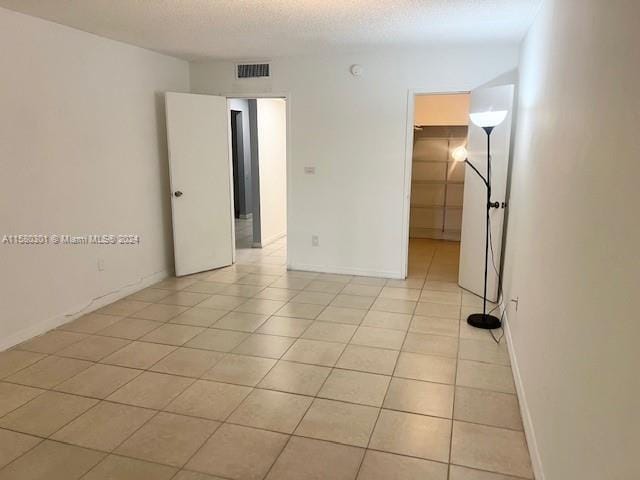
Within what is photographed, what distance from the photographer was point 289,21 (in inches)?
139

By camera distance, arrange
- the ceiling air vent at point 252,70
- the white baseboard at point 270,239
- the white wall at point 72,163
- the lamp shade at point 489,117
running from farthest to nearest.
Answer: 1. the white baseboard at point 270,239
2. the ceiling air vent at point 252,70
3. the lamp shade at point 489,117
4. the white wall at point 72,163

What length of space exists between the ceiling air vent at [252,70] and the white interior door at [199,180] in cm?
36

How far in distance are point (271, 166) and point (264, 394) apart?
4528mm

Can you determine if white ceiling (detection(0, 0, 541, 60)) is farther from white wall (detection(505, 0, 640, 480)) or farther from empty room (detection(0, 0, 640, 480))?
white wall (detection(505, 0, 640, 480))

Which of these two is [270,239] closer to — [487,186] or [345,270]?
[345,270]

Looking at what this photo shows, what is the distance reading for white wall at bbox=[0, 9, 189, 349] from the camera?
329cm

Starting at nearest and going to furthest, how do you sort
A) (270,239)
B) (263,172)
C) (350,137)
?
(350,137), (263,172), (270,239)

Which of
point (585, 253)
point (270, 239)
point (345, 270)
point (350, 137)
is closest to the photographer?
point (585, 253)

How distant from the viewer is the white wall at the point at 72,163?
10.8 ft

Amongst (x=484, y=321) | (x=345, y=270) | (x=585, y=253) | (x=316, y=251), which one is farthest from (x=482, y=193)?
(x=585, y=253)

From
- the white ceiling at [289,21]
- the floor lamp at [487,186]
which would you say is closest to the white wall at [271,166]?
the white ceiling at [289,21]

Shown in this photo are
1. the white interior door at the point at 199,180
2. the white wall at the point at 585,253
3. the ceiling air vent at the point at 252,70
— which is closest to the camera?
the white wall at the point at 585,253

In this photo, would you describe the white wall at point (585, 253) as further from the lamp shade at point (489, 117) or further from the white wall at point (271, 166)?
the white wall at point (271, 166)

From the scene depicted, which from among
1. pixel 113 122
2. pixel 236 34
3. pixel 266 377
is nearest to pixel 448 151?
pixel 236 34
